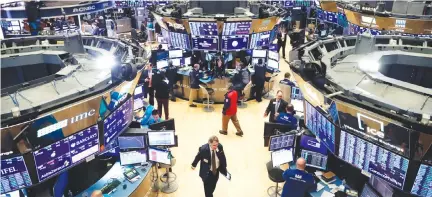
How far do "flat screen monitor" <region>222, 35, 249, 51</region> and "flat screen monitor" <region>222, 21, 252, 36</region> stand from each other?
0.17m

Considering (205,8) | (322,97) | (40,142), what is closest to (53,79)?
(40,142)

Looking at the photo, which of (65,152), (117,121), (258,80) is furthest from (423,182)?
(258,80)

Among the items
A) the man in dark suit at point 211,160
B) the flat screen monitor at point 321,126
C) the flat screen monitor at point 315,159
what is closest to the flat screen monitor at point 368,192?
the flat screen monitor at point 321,126

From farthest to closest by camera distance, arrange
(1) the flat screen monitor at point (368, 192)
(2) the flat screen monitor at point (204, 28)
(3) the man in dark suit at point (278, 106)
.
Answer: (2) the flat screen monitor at point (204, 28) → (3) the man in dark suit at point (278, 106) → (1) the flat screen monitor at point (368, 192)

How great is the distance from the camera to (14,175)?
491 cm

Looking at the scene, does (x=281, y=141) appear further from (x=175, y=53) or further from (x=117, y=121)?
(x=175, y=53)

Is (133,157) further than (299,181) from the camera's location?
Yes

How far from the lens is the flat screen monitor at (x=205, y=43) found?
487 inches

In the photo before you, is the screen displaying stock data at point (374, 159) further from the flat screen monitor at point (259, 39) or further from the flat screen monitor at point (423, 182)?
the flat screen monitor at point (259, 39)

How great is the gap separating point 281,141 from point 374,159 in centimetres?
196

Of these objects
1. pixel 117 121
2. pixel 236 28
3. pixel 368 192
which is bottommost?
pixel 368 192

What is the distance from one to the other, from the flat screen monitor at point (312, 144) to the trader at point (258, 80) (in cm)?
575

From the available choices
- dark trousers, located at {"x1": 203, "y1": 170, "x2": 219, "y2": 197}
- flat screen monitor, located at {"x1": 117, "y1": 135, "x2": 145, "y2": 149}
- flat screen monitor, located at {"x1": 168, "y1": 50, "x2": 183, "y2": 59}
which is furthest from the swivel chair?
flat screen monitor, located at {"x1": 168, "y1": 50, "x2": 183, "y2": 59}

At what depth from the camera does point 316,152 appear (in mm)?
6746
